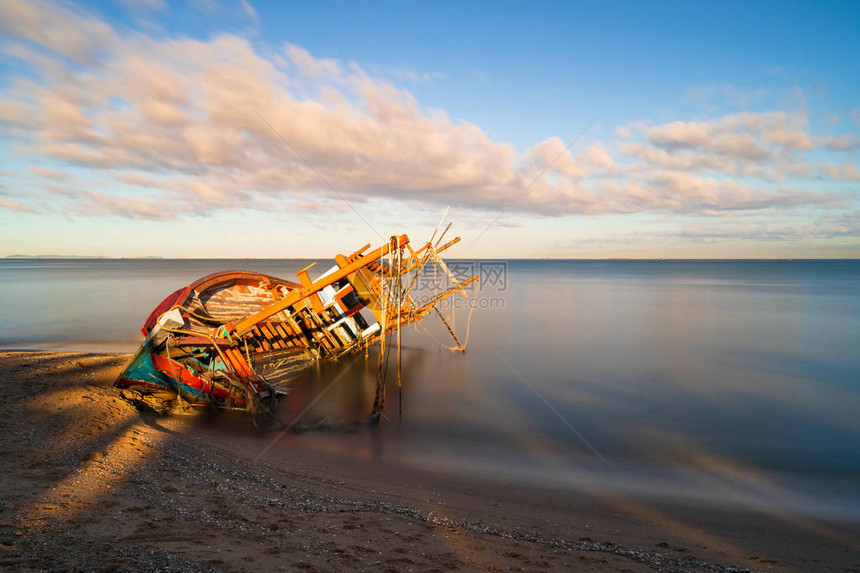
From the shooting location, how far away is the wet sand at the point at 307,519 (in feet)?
14.8

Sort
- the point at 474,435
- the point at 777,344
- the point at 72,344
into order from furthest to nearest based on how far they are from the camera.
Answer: the point at 777,344, the point at 72,344, the point at 474,435

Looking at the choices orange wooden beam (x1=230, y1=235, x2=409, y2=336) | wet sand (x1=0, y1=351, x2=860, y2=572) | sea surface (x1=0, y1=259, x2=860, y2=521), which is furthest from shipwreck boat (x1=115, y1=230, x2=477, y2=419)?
wet sand (x1=0, y1=351, x2=860, y2=572)

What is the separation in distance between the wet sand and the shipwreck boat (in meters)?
1.72

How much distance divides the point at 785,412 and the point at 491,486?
405 inches

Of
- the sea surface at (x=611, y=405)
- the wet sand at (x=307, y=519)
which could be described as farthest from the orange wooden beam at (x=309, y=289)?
the wet sand at (x=307, y=519)

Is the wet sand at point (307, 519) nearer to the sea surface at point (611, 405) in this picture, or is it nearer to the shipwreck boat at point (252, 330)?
the sea surface at point (611, 405)

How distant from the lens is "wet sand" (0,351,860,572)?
4.52m

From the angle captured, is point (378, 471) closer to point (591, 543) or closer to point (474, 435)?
point (474, 435)

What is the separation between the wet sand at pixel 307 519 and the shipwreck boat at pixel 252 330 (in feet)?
5.63

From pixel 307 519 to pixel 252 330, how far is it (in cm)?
743

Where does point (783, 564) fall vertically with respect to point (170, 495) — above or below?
below

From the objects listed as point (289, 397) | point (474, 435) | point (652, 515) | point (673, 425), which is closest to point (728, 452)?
point (673, 425)

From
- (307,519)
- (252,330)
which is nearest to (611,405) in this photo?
(307,519)

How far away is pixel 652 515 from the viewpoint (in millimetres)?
6711
